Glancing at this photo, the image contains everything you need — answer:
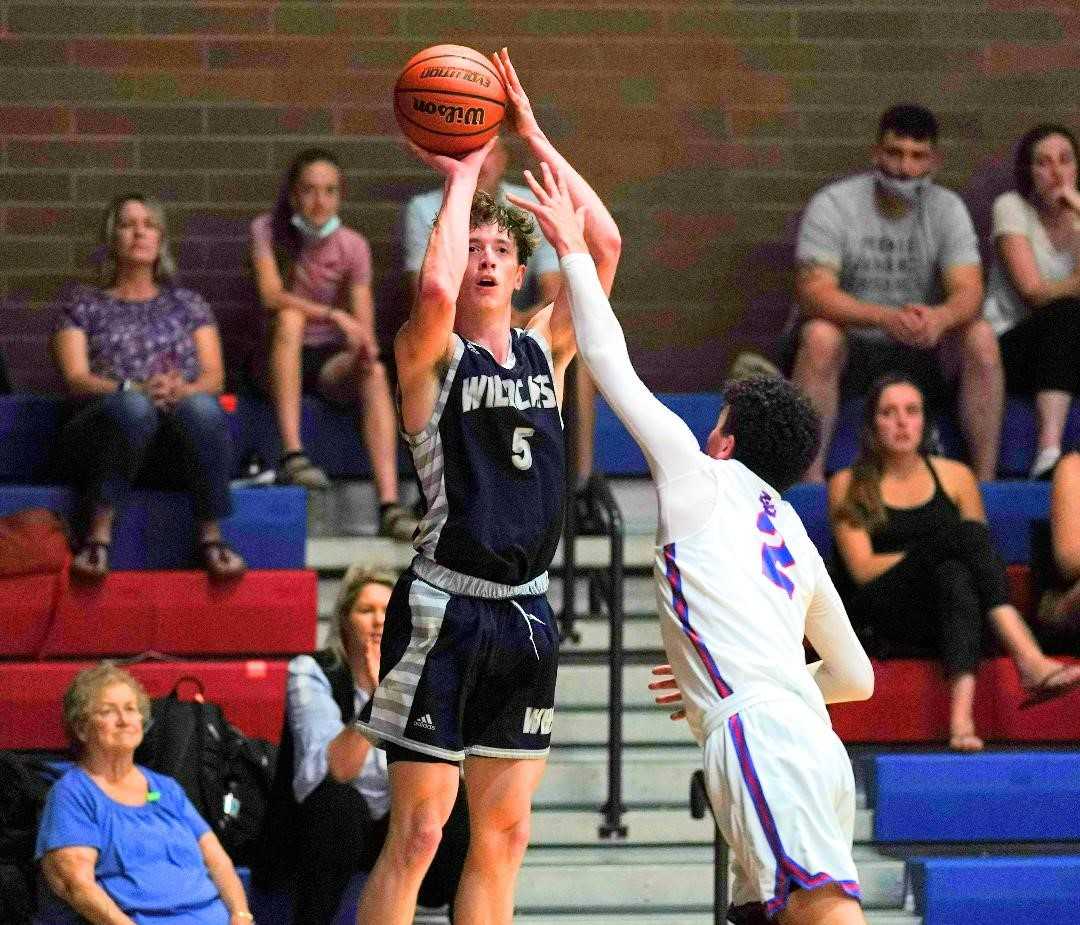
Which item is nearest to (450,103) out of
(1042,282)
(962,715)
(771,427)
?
(771,427)

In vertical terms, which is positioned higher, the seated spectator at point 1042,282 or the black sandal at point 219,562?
the seated spectator at point 1042,282

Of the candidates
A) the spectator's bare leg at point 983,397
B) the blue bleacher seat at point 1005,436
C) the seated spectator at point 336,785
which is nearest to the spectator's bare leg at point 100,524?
the seated spectator at point 336,785

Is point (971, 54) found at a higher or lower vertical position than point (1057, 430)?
higher

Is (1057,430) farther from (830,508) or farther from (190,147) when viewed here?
(190,147)

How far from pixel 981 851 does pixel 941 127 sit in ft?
10.9

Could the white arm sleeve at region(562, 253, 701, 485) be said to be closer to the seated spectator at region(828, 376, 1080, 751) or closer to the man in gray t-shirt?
the seated spectator at region(828, 376, 1080, 751)

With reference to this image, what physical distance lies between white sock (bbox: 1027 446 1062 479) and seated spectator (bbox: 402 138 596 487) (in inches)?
62.5

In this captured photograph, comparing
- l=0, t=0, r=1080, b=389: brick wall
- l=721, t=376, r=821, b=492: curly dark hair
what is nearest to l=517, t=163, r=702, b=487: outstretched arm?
l=721, t=376, r=821, b=492: curly dark hair

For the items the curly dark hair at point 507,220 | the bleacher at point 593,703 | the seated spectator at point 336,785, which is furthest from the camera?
the bleacher at point 593,703

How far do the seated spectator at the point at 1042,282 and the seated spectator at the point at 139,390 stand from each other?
115 inches

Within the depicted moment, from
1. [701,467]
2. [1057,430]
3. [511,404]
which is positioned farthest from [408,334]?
[1057,430]

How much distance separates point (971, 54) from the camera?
829cm

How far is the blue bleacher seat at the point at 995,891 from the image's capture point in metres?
5.84

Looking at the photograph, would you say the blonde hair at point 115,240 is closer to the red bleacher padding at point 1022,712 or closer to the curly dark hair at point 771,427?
the red bleacher padding at point 1022,712
